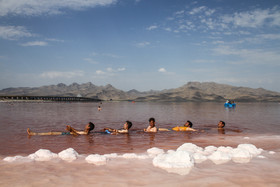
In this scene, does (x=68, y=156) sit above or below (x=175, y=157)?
below

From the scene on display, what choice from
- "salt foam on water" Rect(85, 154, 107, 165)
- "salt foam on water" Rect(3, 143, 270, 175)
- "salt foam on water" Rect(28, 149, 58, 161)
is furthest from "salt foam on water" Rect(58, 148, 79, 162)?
"salt foam on water" Rect(85, 154, 107, 165)

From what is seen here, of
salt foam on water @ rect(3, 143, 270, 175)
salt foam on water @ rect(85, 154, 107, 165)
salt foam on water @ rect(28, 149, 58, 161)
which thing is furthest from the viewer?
salt foam on water @ rect(28, 149, 58, 161)

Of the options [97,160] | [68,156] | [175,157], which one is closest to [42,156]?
[68,156]

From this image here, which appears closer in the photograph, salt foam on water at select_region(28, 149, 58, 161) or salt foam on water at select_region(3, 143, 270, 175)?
salt foam on water at select_region(3, 143, 270, 175)

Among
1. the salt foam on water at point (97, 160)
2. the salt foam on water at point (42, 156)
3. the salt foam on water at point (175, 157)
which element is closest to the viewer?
the salt foam on water at point (175, 157)

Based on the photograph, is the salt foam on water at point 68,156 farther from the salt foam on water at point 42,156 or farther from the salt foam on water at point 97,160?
the salt foam on water at point 97,160

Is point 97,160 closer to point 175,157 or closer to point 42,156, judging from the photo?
point 42,156

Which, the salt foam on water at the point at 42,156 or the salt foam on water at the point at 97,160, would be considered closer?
the salt foam on water at the point at 97,160

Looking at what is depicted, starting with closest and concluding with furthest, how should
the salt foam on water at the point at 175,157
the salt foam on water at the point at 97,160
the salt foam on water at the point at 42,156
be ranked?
the salt foam on water at the point at 175,157
the salt foam on water at the point at 97,160
the salt foam on water at the point at 42,156

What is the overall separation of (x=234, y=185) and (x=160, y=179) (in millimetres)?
1685

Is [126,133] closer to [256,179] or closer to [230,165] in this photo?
[230,165]

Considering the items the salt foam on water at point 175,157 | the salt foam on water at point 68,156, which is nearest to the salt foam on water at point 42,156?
the salt foam on water at point 175,157

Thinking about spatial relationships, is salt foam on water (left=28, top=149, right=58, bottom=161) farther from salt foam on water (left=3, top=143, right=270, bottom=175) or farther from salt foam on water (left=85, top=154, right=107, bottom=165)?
salt foam on water (left=85, top=154, right=107, bottom=165)

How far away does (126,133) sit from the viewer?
13727 mm
